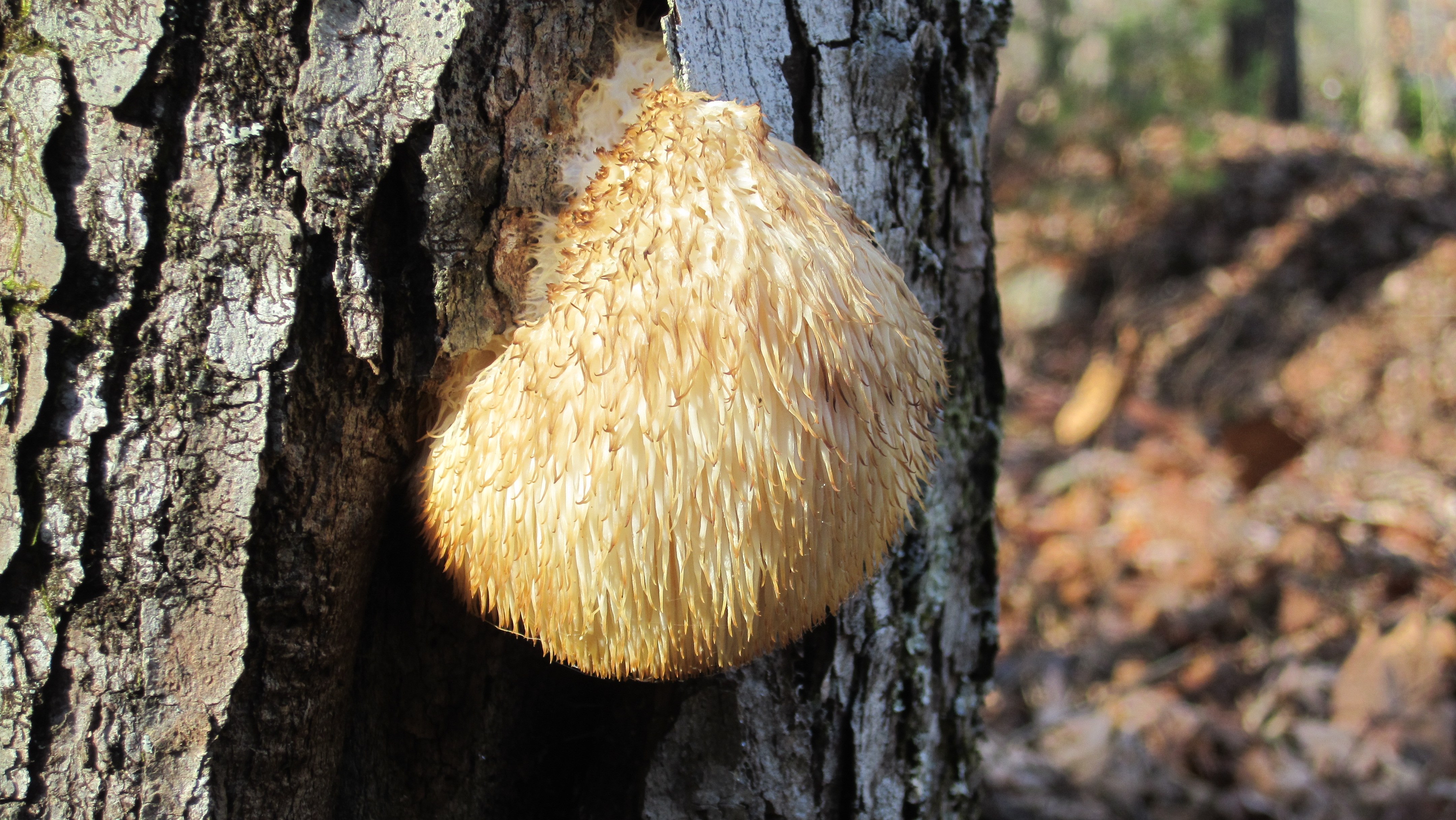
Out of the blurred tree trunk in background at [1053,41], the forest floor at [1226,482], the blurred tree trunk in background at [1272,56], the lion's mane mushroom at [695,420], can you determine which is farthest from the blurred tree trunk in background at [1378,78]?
the lion's mane mushroom at [695,420]

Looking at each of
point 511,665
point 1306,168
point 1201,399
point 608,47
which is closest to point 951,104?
point 608,47

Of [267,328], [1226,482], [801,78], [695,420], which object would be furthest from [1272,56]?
[267,328]

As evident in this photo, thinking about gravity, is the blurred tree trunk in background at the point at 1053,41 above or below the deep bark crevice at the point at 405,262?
above

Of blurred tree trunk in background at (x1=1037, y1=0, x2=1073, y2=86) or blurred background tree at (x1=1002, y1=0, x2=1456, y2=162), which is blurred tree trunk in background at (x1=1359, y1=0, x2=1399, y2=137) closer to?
blurred background tree at (x1=1002, y1=0, x2=1456, y2=162)

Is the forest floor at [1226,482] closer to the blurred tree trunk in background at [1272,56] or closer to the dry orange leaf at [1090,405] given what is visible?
the dry orange leaf at [1090,405]

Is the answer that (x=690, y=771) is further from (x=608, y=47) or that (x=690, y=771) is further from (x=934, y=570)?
(x=608, y=47)

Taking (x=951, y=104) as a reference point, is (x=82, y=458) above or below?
below

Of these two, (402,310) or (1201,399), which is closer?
(402,310)
